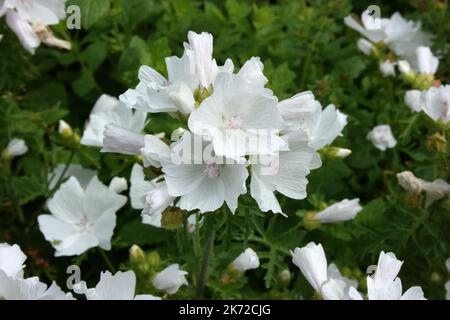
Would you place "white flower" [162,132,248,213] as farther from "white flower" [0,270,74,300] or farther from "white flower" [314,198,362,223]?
"white flower" [314,198,362,223]

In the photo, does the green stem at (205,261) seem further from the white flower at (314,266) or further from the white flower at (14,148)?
the white flower at (14,148)

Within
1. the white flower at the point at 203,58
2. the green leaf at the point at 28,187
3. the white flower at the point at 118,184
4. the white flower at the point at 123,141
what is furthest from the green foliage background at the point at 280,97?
the white flower at the point at 203,58

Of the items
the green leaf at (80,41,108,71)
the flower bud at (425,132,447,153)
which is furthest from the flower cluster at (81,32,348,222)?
the green leaf at (80,41,108,71)

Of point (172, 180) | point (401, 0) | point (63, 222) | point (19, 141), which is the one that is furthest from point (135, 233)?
point (401, 0)

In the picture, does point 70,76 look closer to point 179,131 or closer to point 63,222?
point 63,222

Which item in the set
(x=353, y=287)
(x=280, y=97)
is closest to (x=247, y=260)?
(x=353, y=287)

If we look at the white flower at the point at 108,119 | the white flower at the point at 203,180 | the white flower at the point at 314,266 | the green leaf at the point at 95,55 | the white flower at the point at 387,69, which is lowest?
the white flower at the point at 387,69
